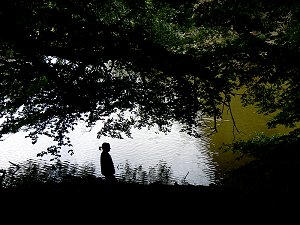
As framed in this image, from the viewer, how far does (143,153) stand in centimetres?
2345

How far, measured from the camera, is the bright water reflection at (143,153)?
20391mm

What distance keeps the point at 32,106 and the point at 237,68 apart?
676 centimetres

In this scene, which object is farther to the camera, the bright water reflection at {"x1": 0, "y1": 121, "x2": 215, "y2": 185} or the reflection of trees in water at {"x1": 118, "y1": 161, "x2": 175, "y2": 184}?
the bright water reflection at {"x1": 0, "y1": 121, "x2": 215, "y2": 185}

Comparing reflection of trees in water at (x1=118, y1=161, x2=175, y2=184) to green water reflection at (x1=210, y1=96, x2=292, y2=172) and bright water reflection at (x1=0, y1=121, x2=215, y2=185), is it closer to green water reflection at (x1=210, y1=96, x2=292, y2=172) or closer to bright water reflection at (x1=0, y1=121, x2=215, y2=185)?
bright water reflection at (x1=0, y1=121, x2=215, y2=185)

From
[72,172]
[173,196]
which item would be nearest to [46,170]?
[72,172]

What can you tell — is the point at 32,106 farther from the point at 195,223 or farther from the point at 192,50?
the point at 195,223

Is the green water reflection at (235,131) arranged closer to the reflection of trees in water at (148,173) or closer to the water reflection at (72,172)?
the reflection of trees in water at (148,173)

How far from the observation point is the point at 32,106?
11422mm

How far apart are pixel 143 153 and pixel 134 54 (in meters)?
14.5

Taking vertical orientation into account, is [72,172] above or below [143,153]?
below

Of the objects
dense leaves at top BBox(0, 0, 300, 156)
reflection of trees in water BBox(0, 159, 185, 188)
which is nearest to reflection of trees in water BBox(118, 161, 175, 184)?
reflection of trees in water BBox(0, 159, 185, 188)

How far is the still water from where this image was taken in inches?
803

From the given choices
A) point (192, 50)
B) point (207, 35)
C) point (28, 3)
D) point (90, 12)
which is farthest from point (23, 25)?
point (207, 35)

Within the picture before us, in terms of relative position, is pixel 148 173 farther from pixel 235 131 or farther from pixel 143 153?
pixel 235 131
